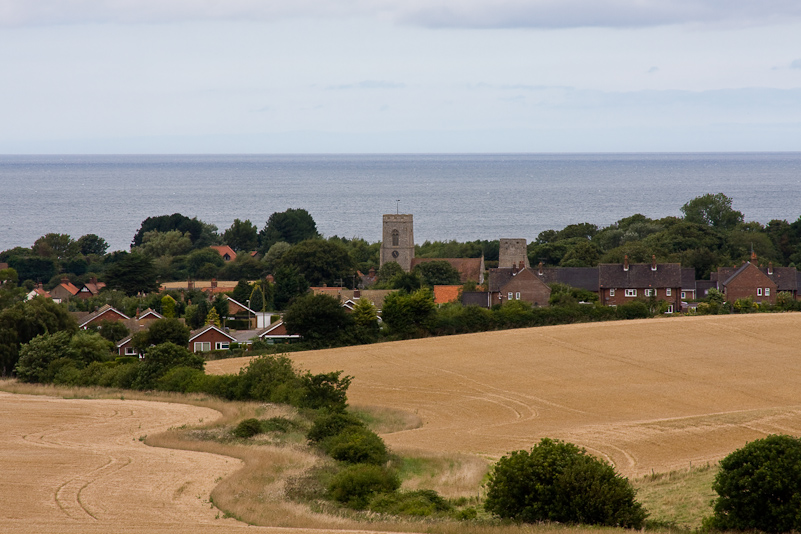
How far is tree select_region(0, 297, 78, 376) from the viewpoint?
49750 mm

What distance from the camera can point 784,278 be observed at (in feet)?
242

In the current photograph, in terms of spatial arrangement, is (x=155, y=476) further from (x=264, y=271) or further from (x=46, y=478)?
(x=264, y=271)

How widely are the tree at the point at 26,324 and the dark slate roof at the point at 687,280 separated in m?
43.5

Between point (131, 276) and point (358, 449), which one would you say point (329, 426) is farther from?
point (131, 276)

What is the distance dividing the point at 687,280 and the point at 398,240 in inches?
1321

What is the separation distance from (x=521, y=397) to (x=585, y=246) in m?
Answer: 56.1

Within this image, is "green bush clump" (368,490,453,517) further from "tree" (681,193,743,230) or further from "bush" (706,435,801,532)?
"tree" (681,193,743,230)

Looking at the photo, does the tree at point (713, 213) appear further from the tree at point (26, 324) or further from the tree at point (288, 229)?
the tree at point (26, 324)

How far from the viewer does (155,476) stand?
942 inches

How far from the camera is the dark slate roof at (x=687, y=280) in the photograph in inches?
2957

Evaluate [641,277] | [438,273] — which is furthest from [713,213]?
[641,277]

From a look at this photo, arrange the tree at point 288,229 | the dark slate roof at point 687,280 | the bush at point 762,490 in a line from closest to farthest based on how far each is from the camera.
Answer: the bush at point 762,490
the dark slate roof at point 687,280
the tree at point 288,229

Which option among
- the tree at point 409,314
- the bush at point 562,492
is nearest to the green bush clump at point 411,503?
the bush at point 562,492

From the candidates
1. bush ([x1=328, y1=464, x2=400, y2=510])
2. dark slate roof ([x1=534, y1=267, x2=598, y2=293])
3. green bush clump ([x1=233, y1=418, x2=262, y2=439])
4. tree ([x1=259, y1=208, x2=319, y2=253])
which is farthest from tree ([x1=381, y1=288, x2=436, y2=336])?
tree ([x1=259, y1=208, x2=319, y2=253])
